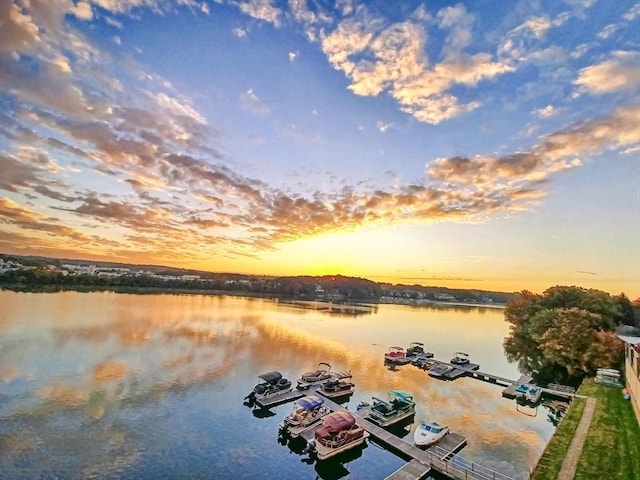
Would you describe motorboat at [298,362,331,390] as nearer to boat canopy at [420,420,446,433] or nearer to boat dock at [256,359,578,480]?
boat dock at [256,359,578,480]

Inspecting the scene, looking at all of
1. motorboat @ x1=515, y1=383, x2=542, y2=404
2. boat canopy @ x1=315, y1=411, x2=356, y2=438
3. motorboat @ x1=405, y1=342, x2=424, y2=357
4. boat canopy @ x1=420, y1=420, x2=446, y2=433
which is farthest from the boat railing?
motorboat @ x1=405, y1=342, x2=424, y2=357

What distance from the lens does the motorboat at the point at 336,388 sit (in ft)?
97.8

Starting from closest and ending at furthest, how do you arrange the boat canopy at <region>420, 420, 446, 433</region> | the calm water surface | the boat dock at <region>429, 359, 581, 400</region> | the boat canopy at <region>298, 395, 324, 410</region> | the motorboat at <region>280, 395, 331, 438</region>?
the calm water surface → the boat canopy at <region>420, 420, 446, 433</region> → the motorboat at <region>280, 395, 331, 438</region> → the boat canopy at <region>298, 395, 324, 410</region> → the boat dock at <region>429, 359, 581, 400</region>

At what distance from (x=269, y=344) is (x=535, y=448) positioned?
117 feet

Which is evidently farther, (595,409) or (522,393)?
A: (522,393)

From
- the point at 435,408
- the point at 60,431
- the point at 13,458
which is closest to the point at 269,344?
the point at 435,408

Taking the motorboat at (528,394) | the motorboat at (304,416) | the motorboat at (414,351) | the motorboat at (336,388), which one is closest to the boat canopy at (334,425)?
the motorboat at (304,416)

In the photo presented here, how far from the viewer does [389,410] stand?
24969mm

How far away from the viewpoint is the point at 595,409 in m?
24.3

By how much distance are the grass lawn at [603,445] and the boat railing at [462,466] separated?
2200 millimetres

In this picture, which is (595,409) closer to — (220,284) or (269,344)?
(269,344)

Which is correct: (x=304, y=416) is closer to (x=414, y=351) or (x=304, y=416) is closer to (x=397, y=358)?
(x=397, y=358)

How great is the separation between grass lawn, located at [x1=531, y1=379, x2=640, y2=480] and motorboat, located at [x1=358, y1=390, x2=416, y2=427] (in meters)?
9.57

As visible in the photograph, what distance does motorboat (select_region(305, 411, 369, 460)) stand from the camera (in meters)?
19.7
